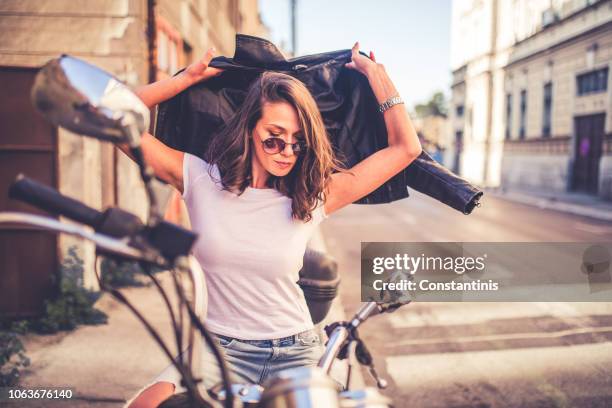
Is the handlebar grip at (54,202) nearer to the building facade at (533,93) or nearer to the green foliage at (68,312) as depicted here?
the green foliage at (68,312)

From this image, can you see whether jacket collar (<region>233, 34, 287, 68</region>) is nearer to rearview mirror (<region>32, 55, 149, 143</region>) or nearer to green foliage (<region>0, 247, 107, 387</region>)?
rearview mirror (<region>32, 55, 149, 143</region>)

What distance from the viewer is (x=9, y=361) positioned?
408cm

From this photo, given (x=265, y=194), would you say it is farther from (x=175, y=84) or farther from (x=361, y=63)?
(x=361, y=63)

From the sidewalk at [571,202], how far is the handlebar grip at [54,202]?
16925 mm

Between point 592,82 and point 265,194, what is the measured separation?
968 inches

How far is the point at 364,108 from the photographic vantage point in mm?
2547

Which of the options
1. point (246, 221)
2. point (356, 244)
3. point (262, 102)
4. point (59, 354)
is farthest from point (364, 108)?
point (356, 244)

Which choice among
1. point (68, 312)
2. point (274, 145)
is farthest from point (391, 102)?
point (68, 312)

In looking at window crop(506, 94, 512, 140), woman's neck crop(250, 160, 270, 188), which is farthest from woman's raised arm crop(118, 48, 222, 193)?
window crop(506, 94, 512, 140)

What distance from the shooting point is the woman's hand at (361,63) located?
2374 millimetres

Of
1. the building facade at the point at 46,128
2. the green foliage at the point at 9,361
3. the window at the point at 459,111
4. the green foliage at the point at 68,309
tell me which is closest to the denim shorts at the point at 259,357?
the green foliage at the point at 9,361

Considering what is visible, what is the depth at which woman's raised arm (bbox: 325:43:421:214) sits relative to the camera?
2.32 metres

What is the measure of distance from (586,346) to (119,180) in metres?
5.14

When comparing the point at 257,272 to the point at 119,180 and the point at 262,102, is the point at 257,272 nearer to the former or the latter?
the point at 262,102
